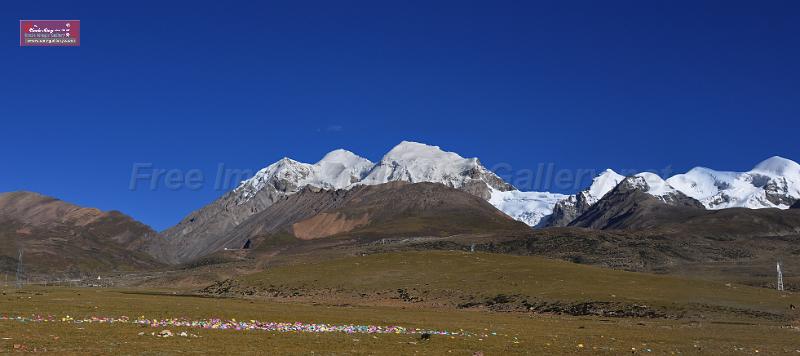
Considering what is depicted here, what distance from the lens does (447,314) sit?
72.6m

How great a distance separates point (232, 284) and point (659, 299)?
78424 mm

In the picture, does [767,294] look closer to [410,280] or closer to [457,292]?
[457,292]

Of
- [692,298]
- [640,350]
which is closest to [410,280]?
[692,298]

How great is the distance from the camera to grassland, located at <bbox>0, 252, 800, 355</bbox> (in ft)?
116

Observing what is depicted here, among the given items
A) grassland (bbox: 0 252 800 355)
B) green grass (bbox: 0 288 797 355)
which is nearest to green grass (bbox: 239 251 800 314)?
grassland (bbox: 0 252 800 355)

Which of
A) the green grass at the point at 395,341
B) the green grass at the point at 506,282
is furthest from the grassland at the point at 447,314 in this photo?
the green grass at the point at 506,282

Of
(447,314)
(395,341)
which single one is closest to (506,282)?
(447,314)

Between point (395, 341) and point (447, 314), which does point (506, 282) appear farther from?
point (395, 341)

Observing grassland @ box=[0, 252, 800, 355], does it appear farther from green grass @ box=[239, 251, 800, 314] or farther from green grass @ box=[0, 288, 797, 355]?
green grass @ box=[239, 251, 800, 314]

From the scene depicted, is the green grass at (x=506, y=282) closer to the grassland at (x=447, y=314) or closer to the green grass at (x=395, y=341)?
the grassland at (x=447, y=314)

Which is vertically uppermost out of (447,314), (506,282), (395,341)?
(395,341)

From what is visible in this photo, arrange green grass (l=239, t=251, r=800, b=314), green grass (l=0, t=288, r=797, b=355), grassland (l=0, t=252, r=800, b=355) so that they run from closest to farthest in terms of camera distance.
A: green grass (l=0, t=288, r=797, b=355) → grassland (l=0, t=252, r=800, b=355) → green grass (l=239, t=251, r=800, b=314)

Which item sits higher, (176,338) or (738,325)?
(176,338)

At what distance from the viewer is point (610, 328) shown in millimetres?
55562
